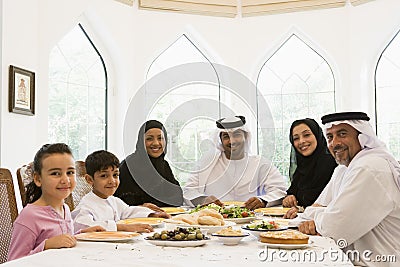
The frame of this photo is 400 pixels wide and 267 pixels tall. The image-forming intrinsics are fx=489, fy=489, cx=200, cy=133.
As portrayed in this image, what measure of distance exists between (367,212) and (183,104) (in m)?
3.67

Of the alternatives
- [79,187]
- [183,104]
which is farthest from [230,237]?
[183,104]

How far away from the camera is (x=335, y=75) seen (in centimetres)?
555

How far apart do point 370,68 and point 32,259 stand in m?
4.65

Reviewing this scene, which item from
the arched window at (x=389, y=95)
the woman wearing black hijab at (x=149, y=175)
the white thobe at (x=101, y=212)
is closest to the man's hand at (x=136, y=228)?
the white thobe at (x=101, y=212)

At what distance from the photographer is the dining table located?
4.86ft

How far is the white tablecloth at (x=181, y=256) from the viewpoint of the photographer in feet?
4.86

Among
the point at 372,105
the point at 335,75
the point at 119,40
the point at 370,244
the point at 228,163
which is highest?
the point at 119,40

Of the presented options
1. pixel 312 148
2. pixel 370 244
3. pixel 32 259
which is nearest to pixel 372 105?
pixel 312 148

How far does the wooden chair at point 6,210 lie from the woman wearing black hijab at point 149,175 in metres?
1.46

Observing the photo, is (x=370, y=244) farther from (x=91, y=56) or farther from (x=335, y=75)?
(x=91, y=56)

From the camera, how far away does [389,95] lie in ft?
17.6

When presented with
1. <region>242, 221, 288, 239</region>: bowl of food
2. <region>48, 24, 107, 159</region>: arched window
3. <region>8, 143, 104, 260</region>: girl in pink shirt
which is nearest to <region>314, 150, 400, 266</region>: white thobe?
<region>242, 221, 288, 239</region>: bowl of food

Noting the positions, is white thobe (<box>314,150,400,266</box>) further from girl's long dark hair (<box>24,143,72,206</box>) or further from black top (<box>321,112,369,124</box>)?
girl's long dark hair (<box>24,143,72,206</box>)

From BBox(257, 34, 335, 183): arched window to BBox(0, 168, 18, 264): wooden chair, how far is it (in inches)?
153
